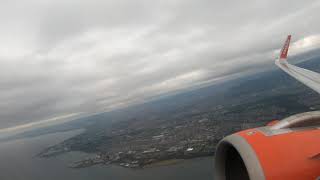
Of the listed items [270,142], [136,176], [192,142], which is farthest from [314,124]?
[192,142]

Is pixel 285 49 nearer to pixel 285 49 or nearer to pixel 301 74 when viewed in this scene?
pixel 285 49

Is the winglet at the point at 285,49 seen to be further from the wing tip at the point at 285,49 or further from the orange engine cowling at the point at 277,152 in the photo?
the orange engine cowling at the point at 277,152

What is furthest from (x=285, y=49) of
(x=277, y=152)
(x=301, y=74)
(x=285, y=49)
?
(x=277, y=152)

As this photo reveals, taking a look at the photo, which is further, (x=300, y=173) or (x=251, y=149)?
(x=251, y=149)

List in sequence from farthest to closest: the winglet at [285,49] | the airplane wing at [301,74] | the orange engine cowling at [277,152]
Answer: the winglet at [285,49] → the airplane wing at [301,74] → the orange engine cowling at [277,152]

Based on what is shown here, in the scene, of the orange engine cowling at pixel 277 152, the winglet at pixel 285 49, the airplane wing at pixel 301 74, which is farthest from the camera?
the winglet at pixel 285 49

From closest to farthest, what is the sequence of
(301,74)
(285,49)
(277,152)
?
1. (277,152)
2. (301,74)
3. (285,49)

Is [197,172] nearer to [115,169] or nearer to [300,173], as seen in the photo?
[115,169]

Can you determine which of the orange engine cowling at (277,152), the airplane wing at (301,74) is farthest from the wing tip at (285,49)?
the orange engine cowling at (277,152)
